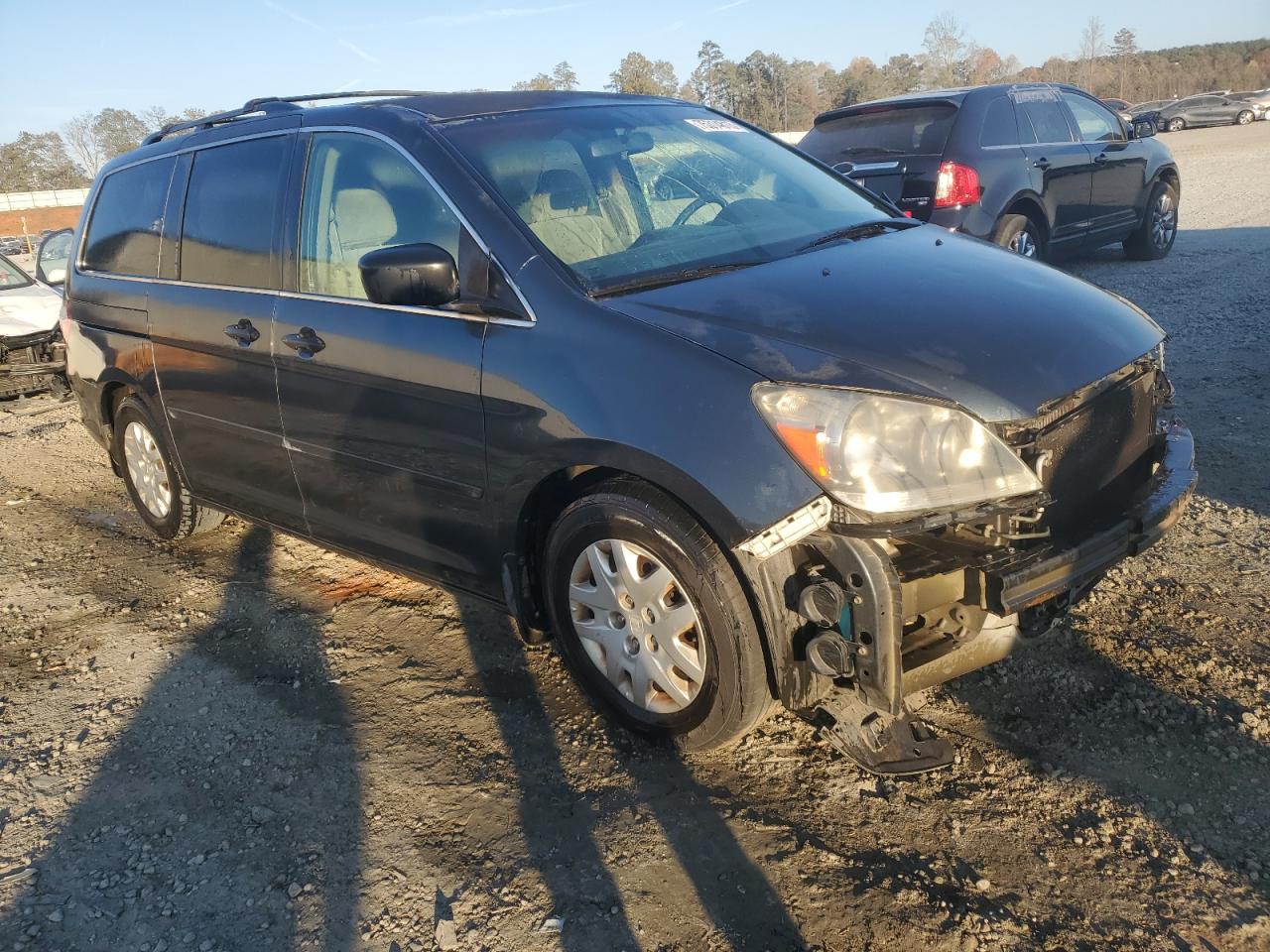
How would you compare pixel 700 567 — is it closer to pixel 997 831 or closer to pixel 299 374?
pixel 997 831

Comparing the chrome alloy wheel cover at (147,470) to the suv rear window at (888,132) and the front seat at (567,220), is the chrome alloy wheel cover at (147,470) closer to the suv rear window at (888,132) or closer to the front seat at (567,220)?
the front seat at (567,220)

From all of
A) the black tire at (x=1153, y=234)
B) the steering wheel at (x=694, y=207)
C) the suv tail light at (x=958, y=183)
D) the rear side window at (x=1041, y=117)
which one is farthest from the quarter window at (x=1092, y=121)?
the steering wheel at (x=694, y=207)

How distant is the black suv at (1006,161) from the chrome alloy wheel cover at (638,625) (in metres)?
5.69

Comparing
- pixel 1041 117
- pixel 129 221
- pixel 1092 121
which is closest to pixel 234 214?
pixel 129 221

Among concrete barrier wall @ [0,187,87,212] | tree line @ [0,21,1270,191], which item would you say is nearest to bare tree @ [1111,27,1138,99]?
tree line @ [0,21,1270,191]

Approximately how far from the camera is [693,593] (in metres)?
2.72

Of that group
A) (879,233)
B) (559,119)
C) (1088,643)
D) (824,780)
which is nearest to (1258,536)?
(1088,643)

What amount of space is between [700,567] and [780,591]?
0.22 metres

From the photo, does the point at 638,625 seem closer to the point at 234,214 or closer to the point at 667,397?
the point at 667,397

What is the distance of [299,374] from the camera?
370cm

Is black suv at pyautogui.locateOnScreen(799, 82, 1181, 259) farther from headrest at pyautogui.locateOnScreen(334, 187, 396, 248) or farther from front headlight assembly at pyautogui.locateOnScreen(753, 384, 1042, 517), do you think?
front headlight assembly at pyautogui.locateOnScreen(753, 384, 1042, 517)

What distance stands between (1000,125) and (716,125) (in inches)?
211

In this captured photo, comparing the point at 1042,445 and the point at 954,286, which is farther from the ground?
the point at 954,286

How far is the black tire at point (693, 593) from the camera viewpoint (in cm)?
266
